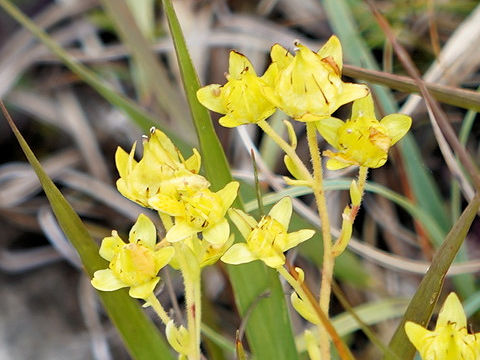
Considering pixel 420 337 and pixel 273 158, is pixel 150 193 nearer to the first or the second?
pixel 420 337

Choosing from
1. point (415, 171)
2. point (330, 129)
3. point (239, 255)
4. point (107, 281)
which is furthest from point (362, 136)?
point (415, 171)

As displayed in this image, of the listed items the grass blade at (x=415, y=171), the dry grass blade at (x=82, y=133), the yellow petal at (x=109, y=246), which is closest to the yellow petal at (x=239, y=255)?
the yellow petal at (x=109, y=246)

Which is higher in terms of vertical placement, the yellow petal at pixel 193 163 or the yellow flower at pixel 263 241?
the yellow petal at pixel 193 163

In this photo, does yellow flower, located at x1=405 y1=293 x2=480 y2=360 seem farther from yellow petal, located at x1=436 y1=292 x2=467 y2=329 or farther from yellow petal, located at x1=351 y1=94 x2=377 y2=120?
yellow petal, located at x1=351 y1=94 x2=377 y2=120

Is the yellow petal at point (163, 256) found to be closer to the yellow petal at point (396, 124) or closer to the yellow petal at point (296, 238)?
the yellow petal at point (296, 238)

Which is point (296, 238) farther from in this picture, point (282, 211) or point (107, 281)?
point (107, 281)
